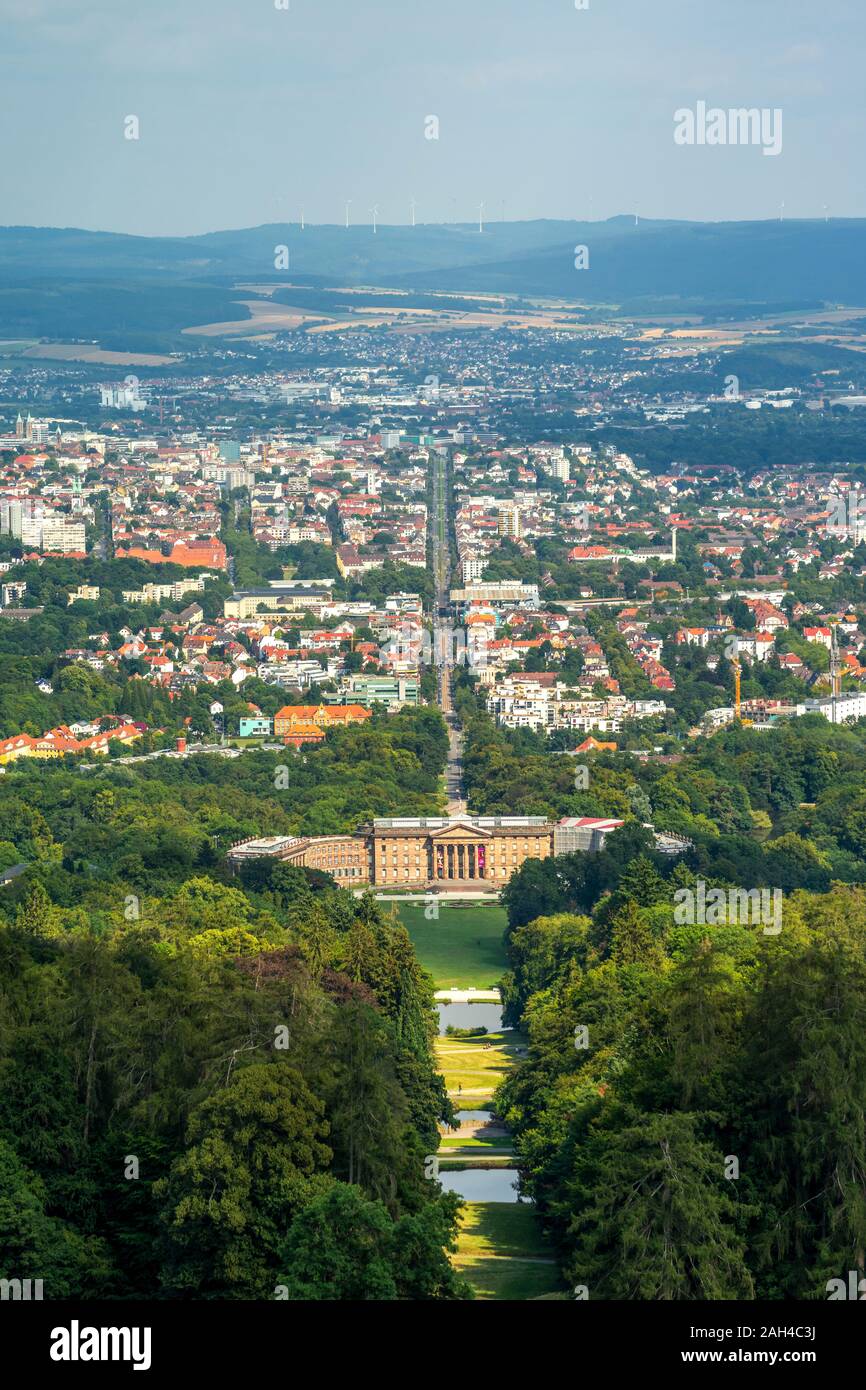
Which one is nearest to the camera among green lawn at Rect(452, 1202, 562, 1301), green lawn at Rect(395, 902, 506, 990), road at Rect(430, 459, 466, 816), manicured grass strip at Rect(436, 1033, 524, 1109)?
green lawn at Rect(452, 1202, 562, 1301)

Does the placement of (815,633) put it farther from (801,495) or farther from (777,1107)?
(777,1107)

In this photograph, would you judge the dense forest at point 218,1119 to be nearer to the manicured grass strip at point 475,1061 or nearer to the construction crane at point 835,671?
the manicured grass strip at point 475,1061

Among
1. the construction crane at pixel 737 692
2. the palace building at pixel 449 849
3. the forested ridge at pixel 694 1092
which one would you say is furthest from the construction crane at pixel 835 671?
the forested ridge at pixel 694 1092

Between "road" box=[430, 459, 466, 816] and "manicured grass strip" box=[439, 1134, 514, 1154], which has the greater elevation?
"manicured grass strip" box=[439, 1134, 514, 1154]

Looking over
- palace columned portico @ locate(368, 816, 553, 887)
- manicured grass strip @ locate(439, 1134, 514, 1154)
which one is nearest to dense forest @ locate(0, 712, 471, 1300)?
manicured grass strip @ locate(439, 1134, 514, 1154)

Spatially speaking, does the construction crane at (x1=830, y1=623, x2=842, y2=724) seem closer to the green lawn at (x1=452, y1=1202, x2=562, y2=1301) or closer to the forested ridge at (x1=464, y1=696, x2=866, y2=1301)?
the forested ridge at (x1=464, y1=696, x2=866, y2=1301)

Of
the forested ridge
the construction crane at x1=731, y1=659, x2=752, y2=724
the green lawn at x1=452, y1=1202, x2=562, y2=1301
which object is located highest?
the forested ridge

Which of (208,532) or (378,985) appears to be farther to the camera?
(208,532)
